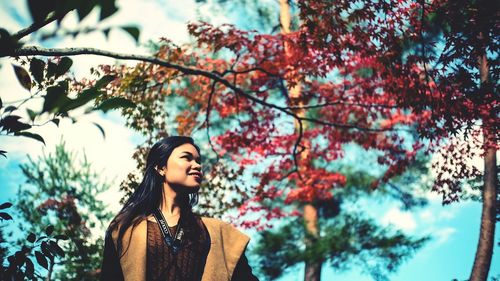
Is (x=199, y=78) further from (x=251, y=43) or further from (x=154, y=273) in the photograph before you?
(x=154, y=273)

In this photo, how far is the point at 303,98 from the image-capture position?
23.7ft

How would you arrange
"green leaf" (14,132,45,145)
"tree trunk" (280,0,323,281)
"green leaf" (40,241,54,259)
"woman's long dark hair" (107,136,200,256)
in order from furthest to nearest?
"tree trunk" (280,0,323,281), "woman's long dark hair" (107,136,200,256), "green leaf" (40,241,54,259), "green leaf" (14,132,45,145)

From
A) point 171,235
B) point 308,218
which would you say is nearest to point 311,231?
point 308,218

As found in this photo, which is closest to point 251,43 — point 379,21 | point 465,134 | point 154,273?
point 379,21

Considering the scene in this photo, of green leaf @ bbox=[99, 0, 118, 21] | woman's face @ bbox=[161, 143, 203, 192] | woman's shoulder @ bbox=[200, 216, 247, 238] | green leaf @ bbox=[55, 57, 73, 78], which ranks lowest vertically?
green leaf @ bbox=[99, 0, 118, 21]

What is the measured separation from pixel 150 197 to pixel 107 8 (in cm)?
213

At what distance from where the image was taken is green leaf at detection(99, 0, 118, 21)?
1.97 feet

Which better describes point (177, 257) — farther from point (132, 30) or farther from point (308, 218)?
point (308, 218)

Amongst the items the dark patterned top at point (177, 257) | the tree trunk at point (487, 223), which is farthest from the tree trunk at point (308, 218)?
the dark patterned top at point (177, 257)

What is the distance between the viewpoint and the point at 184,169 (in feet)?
8.42

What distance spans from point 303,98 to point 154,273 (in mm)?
5486

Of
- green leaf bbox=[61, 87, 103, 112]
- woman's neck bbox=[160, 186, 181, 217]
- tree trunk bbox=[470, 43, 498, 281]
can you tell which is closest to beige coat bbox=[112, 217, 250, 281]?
woman's neck bbox=[160, 186, 181, 217]

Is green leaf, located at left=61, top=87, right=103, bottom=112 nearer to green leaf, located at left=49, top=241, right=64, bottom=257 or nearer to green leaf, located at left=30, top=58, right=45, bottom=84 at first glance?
green leaf, located at left=30, top=58, right=45, bottom=84

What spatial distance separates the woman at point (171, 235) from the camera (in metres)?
2.20
